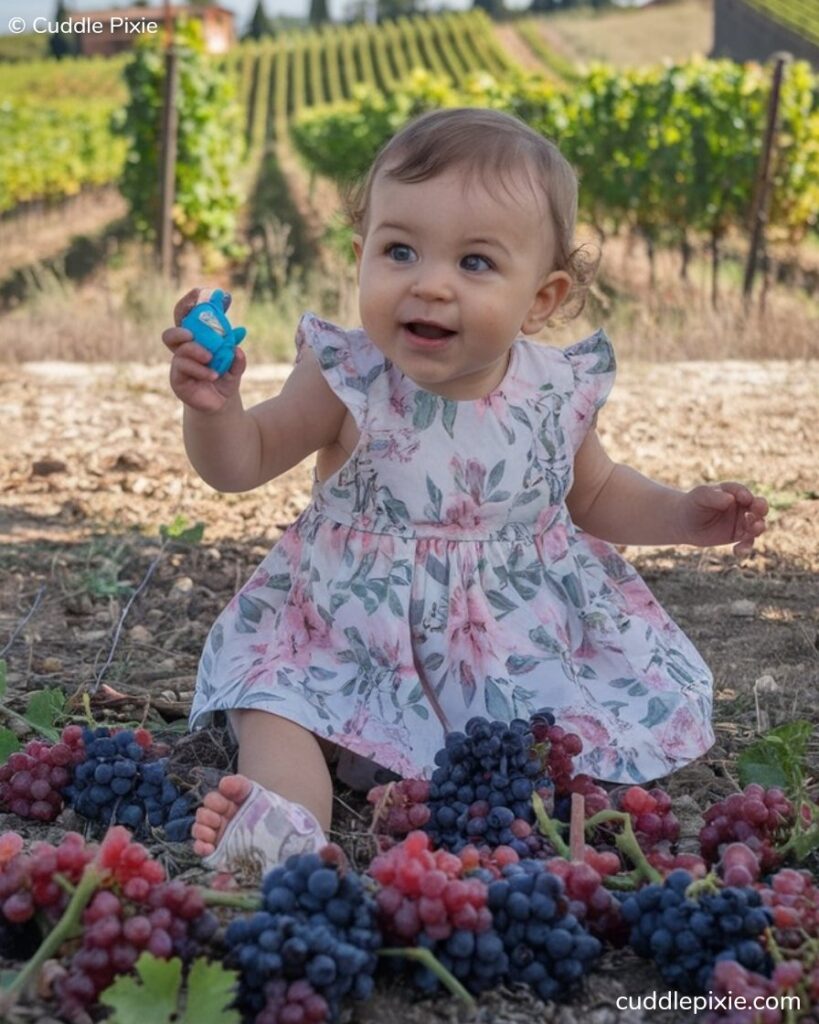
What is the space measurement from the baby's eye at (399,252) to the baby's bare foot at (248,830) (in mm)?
867

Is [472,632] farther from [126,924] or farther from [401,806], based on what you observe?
[126,924]

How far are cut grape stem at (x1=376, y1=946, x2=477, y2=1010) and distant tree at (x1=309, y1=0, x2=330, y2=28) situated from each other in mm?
82276

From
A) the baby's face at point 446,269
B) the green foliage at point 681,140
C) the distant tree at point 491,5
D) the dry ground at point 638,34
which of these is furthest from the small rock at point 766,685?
the distant tree at point 491,5

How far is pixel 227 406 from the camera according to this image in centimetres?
217

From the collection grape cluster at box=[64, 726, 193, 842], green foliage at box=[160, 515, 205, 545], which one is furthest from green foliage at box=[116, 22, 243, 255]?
grape cluster at box=[64, 726, 193, 842]

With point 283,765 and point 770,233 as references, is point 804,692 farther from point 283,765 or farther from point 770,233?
point 770,233

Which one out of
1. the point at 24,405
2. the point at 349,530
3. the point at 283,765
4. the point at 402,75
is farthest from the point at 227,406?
the point at 402,75

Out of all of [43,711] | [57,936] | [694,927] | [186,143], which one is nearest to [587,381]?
[43,711]

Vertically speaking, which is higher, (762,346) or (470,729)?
(470,729)

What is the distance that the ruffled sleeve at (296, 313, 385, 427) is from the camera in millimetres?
2391

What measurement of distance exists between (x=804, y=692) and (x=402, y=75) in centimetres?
4348

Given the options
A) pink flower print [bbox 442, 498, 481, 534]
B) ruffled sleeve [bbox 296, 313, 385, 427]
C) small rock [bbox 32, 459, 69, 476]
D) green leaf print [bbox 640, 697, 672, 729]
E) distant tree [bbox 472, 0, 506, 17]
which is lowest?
distant tree [bbox 472, 0, 506, 17]

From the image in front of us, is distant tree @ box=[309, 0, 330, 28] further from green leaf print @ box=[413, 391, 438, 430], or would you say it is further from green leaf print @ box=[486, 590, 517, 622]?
green leaf print @ box=[486, 590, 517, 622]

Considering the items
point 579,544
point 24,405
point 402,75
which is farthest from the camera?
point 402,75
